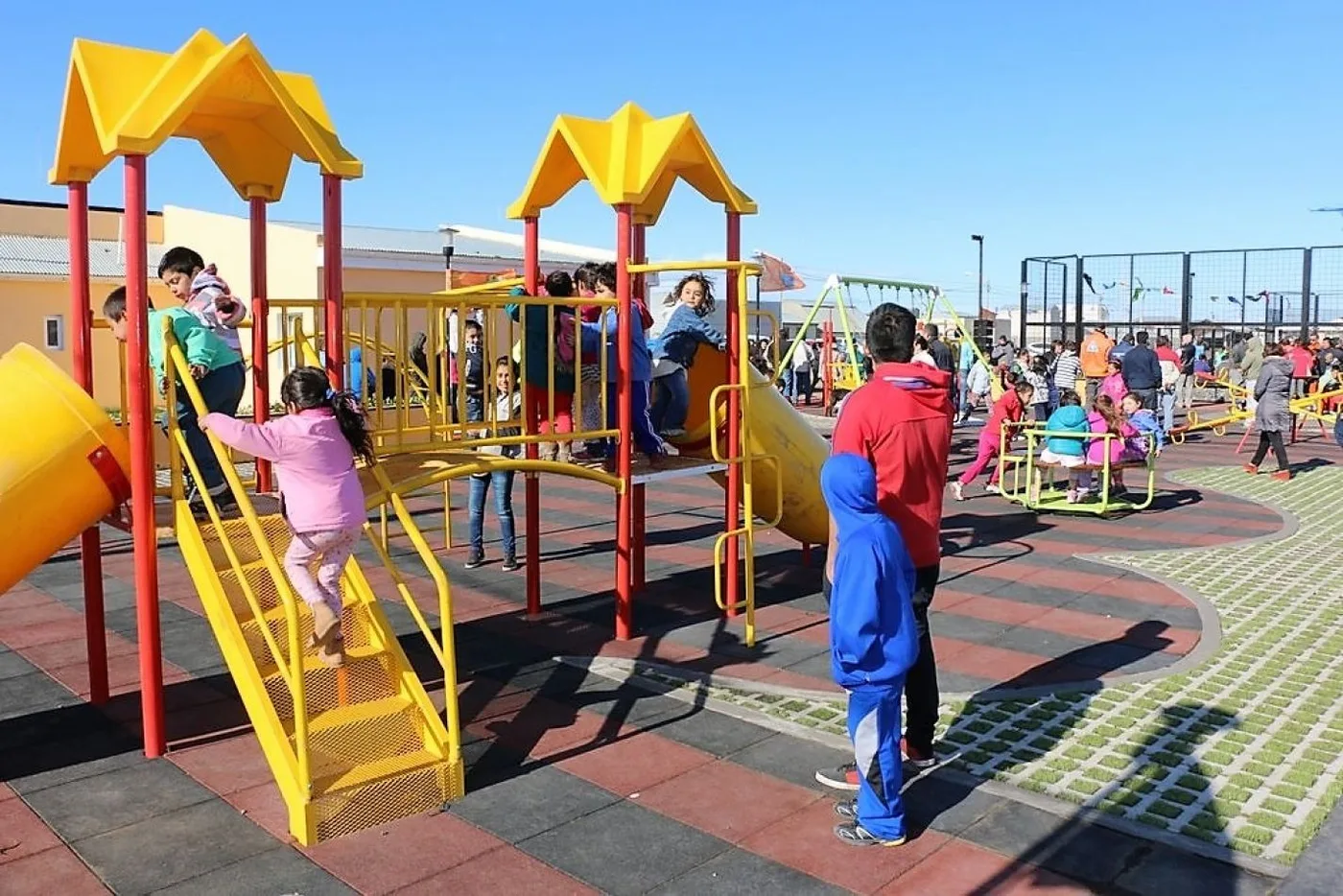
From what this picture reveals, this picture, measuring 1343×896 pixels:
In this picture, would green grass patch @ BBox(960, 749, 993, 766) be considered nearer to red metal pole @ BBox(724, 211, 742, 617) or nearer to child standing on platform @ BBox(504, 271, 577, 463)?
red metal pole @ BBox(724, 211, 742, 617)

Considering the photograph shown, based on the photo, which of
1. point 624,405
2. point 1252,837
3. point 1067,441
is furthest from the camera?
point 1067,441

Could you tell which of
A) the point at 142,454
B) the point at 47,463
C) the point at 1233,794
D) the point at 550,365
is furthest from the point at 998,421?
the point at 47,463

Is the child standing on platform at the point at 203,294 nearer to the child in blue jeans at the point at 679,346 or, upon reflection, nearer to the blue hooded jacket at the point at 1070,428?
the child in blue jeans at the point at 679,346

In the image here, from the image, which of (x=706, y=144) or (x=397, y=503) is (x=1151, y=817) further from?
(x=706, y=144)

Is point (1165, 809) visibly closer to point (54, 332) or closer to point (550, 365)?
point (550, 365)

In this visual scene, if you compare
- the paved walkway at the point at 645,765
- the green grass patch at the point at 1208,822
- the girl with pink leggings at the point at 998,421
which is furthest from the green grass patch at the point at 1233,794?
the girl with pink leggings at the point at 998,421

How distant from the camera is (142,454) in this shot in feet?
16.8

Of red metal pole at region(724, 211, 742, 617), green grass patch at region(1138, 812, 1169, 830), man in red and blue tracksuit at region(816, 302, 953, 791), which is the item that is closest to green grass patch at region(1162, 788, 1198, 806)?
green grass patch at region(1138, 812, 1169, 830)

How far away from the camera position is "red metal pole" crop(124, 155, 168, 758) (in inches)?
197

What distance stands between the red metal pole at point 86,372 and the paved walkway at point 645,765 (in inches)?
8.9

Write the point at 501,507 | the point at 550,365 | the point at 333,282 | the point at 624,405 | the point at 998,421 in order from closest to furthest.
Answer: the point at 333,282 < the point at 550,365 < the point at 624,405 < the point at 501,507 < the point at 998,421

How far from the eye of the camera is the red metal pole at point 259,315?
622 centimetres

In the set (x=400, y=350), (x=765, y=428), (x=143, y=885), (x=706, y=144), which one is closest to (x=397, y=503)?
(x=400, y=350)

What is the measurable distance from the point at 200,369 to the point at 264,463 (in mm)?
1325
